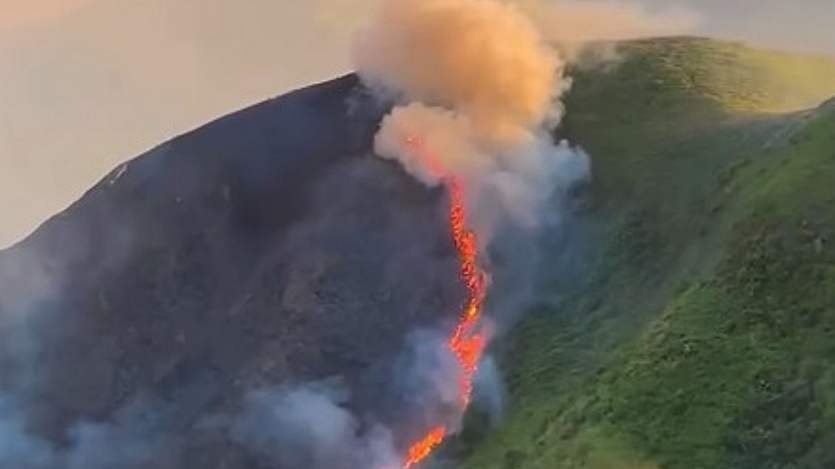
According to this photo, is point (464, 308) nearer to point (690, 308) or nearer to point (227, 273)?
point (227, 273)

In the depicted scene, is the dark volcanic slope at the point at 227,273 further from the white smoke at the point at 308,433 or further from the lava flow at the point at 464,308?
the white smoke at the point at 308,433

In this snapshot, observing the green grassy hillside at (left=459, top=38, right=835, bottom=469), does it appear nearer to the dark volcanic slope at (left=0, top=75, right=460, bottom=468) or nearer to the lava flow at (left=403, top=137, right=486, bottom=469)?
the lava flow at (left=403, top=137, right=486, bottom=469)

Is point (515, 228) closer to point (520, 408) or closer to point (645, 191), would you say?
point (645, 191)

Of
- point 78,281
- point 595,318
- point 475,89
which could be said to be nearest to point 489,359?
point 595,318

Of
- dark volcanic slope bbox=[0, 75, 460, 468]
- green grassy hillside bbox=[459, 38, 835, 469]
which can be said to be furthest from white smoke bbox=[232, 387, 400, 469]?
green grassy hillside bbox=[459, 38, 835, 469]

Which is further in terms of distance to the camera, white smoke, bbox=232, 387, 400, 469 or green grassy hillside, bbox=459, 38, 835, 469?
white smoke, bbox=232, 387, 400, 469
